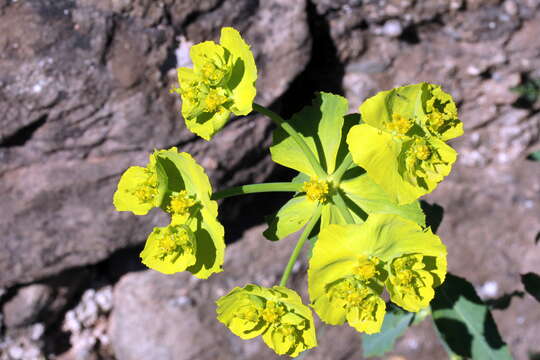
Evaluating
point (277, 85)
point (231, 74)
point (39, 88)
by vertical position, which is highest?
point (231, 74)

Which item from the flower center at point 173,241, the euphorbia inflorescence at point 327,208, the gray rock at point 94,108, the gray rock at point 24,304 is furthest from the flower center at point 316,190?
the gray rock at point 24,304

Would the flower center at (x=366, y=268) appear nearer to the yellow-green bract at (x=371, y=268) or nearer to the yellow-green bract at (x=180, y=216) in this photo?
the yellow-green bract at (x=371, y=268)

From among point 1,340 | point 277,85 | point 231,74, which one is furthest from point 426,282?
point 1,340

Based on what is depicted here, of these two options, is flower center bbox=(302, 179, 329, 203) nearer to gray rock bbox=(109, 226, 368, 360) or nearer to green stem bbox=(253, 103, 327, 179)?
green stem bbox=(253, 103, 327, 179)

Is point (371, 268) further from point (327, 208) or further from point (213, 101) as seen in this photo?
point (213, 101)

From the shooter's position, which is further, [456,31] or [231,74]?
[456,31]

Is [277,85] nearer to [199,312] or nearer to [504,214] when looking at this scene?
[199,312]

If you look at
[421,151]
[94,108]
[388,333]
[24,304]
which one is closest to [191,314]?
[24,304]

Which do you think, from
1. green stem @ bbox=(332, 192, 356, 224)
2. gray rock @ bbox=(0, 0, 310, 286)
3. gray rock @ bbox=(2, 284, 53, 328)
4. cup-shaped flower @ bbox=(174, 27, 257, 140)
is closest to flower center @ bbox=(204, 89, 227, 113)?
cup-shaped flower @ bbox=(174, 27, 257, 140)
